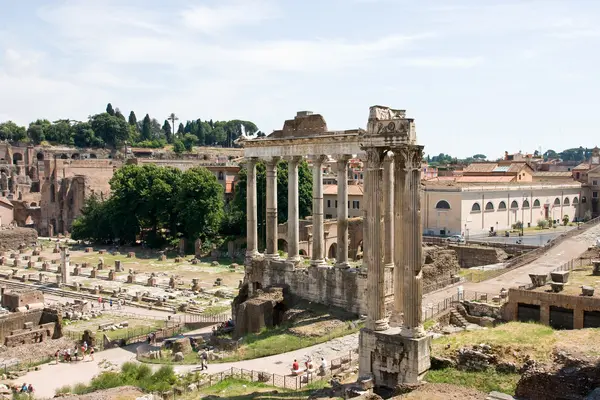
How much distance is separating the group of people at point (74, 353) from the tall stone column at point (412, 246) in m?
16.3

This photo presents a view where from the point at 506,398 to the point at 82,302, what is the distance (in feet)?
97.9

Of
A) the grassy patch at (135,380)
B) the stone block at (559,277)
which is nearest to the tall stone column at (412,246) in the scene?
the grassy patch at (135,380)

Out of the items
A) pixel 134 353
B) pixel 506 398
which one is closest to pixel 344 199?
pixel 134 353

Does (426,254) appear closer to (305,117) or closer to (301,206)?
(305,117)

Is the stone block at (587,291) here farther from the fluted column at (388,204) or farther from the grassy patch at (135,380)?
the grassy patch at (135,380)

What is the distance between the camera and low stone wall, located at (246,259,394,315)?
2486 centimetres

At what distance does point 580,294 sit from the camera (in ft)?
74.2

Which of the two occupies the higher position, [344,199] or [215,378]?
[344,199]

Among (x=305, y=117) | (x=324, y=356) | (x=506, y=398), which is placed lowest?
(x=324, y=356)

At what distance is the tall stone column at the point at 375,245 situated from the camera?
16266 millimetres

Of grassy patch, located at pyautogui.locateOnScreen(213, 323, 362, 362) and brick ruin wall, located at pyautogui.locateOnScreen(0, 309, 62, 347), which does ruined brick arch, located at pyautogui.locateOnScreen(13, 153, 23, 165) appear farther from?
grassy patch, located at pyautogui.locateOnScreen(213, 323, 362, 362)

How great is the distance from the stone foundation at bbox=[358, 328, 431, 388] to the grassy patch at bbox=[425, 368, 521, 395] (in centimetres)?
40

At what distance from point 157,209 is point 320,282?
35.6m

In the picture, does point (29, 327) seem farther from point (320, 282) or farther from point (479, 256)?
point (479, 256)
